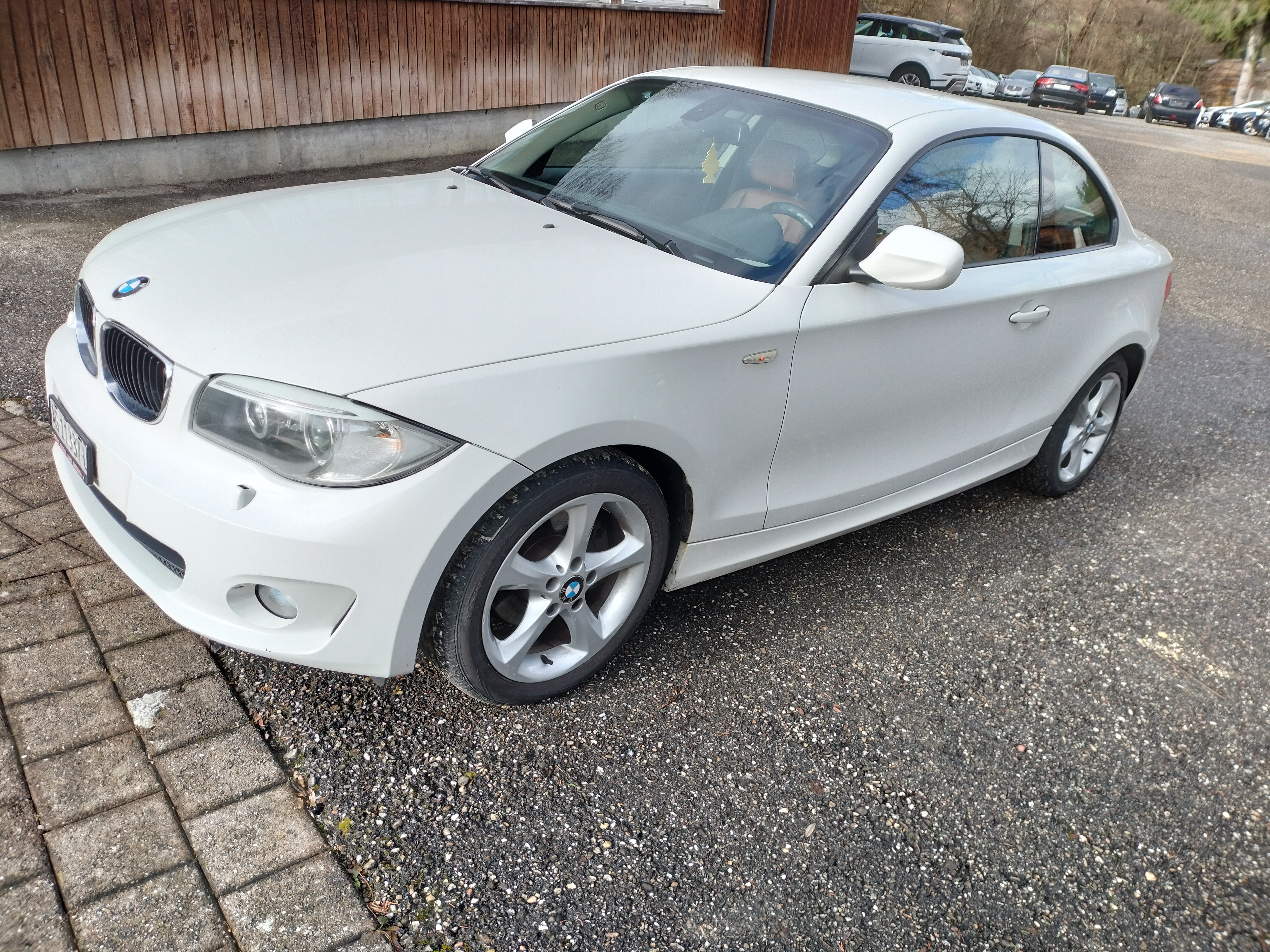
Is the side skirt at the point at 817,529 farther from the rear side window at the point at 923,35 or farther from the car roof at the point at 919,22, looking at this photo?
the car roof at the point at 919,22

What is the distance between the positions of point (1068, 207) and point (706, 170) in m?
1.65

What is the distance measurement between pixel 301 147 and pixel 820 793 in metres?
8.26

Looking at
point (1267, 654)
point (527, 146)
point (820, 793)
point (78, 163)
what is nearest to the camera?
point (820, 793)

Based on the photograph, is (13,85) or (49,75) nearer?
(13,85)

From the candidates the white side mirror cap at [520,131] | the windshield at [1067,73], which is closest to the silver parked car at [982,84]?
the windshield at [1067,73]

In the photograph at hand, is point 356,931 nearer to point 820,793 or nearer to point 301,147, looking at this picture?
point 820,793

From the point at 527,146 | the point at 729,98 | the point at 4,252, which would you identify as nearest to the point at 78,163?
the point at 4,252

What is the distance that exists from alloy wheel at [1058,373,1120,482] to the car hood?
7.42 ft

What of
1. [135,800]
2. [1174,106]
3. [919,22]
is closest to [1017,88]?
[1174,106]

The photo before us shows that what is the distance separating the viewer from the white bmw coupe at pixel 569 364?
222 centimetres

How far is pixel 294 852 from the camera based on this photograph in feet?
7.30

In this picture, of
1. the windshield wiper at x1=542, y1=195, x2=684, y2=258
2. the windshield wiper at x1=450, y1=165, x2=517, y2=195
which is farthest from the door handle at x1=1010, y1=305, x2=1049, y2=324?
the windshield wiper at x1=450, y1=165, x2=517, y2=195

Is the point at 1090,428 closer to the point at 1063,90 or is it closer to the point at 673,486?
the point at 673,486

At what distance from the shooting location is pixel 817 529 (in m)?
3.22
